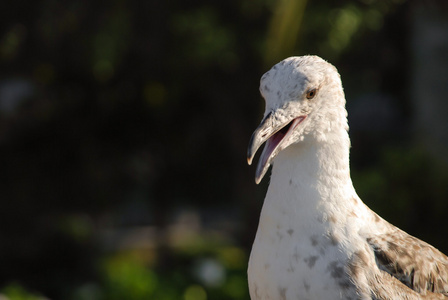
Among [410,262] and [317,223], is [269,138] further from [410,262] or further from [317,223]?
[410,262]

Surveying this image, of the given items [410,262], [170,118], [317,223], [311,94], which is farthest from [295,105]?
[170,118]

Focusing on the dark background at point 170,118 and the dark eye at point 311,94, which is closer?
the dark eye at point 311,94

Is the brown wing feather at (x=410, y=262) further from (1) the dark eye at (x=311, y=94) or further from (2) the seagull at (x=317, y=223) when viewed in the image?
(1) the dark eye at (x=311, y=94)

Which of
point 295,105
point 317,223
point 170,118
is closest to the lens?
point 295,105

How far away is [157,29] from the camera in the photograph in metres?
9.93

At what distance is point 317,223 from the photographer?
2.93 metres

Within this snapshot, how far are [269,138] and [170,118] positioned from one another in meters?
9.32

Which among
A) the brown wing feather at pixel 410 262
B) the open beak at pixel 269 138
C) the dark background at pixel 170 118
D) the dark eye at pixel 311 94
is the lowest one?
the dark background at pixel 170 118

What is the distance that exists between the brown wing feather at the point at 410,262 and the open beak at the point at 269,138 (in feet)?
1.80

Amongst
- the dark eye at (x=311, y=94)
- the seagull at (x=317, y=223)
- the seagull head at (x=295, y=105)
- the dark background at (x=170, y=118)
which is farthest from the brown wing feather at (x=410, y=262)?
the dark background at (x=170, y=118)

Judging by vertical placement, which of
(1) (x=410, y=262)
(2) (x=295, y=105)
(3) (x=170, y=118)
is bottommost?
(3) (x=170, y=118)

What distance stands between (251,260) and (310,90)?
29.4 inches

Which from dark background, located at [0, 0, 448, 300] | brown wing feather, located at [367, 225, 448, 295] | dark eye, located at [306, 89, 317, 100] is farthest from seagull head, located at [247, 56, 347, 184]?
dark background, located at [0, 0, 448, 300]

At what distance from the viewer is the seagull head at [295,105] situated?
9.00 feet
